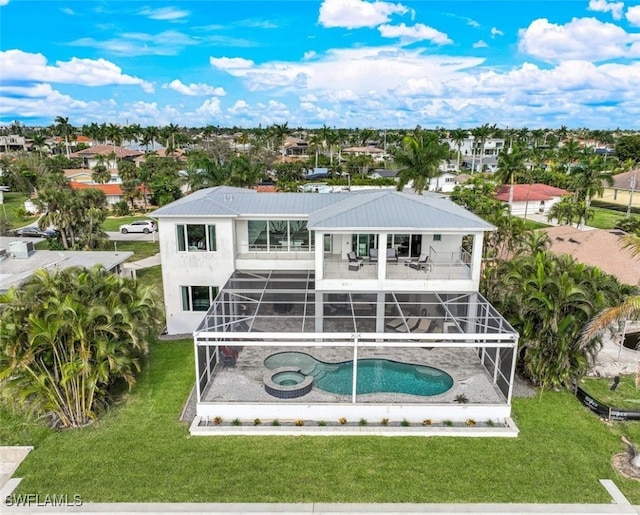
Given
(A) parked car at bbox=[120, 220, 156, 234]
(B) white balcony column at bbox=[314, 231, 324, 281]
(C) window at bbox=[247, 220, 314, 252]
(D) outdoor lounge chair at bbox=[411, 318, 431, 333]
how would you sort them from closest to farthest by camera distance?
(D) outdoor lounge chair at bbox=[411, 318, 431, 333]
(B) white balcony column at bbox=[314, 231, 324, 281]
(C) window at bbox=[247, 220, 314, 252]
(A) parked car at bbox=[120, 220, 156, 234]

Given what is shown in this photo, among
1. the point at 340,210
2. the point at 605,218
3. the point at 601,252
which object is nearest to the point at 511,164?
the point at 601,252

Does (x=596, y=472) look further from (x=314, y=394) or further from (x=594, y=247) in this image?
(x=594, y=247)

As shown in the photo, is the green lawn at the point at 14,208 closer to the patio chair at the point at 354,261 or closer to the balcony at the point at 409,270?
the balcony at the point at 409,270

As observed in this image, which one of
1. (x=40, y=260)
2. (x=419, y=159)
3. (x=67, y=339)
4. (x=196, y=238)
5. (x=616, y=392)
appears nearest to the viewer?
(x=67, y=339)

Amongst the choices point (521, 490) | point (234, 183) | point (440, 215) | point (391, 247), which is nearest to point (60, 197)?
point (234, 183)

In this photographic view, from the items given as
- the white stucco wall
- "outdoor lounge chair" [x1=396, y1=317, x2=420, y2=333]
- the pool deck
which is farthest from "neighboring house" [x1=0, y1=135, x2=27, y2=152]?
"outdoor lounge chair" [x1=396, y1=317, x2=420, y2=333]

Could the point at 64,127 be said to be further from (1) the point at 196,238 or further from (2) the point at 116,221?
(1) the point at 196,238

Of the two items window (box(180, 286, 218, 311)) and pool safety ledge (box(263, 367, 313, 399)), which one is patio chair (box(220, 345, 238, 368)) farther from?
window (box(180, 286, 218, 311))
